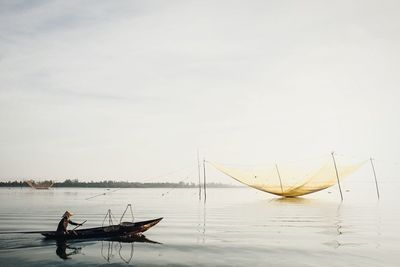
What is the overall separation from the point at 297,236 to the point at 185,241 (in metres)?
7.99

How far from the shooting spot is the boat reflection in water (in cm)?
1692

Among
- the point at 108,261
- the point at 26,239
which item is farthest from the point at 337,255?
the point at 26,239

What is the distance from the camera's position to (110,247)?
62.5 ft

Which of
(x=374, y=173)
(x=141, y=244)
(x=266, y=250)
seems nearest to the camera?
(x=266, y=250)

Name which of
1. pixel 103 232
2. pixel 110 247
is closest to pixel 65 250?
pixel 110 247

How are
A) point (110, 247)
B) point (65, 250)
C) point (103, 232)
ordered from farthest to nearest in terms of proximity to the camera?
point (103, 232) < point (110, 247) < point (65, 250)

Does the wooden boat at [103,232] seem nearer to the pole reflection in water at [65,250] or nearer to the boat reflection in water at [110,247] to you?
the boat reflection in water at [110,247]

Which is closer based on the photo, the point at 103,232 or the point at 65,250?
the point at 65,250

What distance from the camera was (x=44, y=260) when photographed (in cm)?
1608

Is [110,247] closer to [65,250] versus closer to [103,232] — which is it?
[103,232]

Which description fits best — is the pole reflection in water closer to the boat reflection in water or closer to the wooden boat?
the boat reflection in water

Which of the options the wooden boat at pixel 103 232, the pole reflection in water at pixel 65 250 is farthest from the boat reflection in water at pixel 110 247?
the wooden boat at pixel 103 232

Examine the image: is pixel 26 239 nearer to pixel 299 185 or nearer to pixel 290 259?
pixel 290 259

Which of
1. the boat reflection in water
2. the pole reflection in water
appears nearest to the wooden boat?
the boat reflection in water
